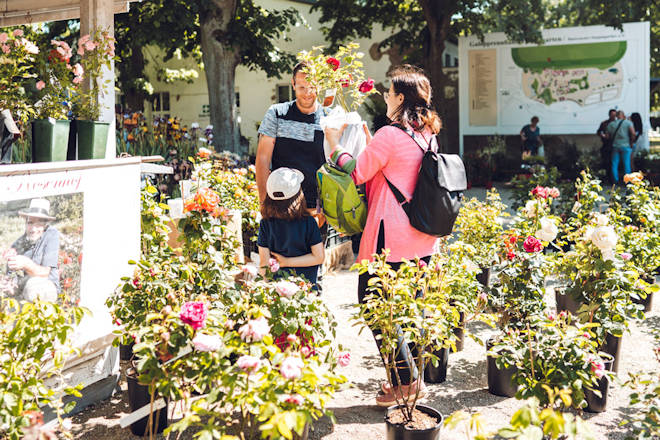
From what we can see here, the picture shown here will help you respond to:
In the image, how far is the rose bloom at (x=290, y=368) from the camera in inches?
77.8

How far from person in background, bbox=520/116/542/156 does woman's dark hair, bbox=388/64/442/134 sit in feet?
41.7

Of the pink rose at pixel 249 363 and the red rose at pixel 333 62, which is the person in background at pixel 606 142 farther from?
the pink rose at pixel 249 363

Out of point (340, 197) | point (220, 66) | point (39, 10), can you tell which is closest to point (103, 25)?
point (39, 10)

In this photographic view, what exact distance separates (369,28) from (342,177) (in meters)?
13.4

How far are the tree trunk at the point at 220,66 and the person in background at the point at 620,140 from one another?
822cm

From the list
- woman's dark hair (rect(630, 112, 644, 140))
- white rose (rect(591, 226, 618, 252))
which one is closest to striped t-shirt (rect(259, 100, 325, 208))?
white rose (rect(591, 226, 618, 252))

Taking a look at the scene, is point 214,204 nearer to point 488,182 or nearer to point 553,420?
point 553,420

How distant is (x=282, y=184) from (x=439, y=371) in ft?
4.88

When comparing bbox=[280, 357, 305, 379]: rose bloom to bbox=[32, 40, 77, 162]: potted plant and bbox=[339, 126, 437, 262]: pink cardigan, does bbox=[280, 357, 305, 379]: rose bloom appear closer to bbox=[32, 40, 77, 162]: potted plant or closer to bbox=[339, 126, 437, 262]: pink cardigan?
bbox=[339, 126, 437, 262]: pink cardigan

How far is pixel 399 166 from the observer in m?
3.31

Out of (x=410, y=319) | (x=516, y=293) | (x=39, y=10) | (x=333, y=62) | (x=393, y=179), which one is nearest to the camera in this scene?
(x=410, y=319)

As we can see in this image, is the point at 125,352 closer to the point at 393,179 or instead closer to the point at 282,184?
the point at 282,184

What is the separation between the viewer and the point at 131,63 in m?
14.6

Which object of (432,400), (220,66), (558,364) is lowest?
(432,400)
